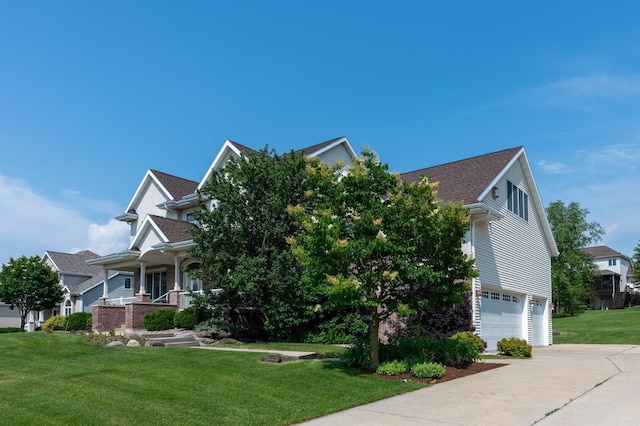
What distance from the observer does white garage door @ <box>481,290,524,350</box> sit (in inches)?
870

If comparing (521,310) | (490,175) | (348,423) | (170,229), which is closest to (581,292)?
(521,310)

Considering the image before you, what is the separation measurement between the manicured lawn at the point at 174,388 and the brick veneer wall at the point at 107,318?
9.34 metres

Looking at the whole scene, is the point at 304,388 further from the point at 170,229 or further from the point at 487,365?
the point at 170,229

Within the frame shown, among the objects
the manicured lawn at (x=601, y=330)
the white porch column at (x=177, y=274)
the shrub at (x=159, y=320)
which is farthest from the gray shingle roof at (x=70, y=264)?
the manicured lawn at (x=601, y=330)

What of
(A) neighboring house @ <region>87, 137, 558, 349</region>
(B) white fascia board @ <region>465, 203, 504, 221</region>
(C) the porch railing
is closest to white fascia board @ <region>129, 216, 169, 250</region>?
(A) neighboring house @ <region>87, 137, 558, 349</region>

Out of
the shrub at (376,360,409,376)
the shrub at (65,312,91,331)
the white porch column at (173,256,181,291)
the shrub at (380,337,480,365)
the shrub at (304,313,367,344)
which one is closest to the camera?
the shrub at (376,360,409,376)

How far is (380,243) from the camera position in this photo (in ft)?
40.0

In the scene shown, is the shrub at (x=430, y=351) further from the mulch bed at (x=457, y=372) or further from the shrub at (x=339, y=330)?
the shrub at (x=339, y=330)

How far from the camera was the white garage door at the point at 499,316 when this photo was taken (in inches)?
870

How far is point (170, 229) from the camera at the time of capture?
2730 centimetres

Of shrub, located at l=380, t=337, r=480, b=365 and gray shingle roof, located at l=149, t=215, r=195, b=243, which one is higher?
gray shingle roof, located at l=149, t=215, r=195, b=243

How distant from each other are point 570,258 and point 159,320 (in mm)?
40430

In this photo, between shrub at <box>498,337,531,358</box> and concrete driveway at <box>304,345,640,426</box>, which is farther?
shrub at <box>498,337,531,358</box>

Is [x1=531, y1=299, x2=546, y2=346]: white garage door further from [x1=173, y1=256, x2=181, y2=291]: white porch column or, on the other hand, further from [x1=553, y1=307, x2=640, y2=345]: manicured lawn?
[x1=173, y1=256, x2=181, y2=291]: white porch column
